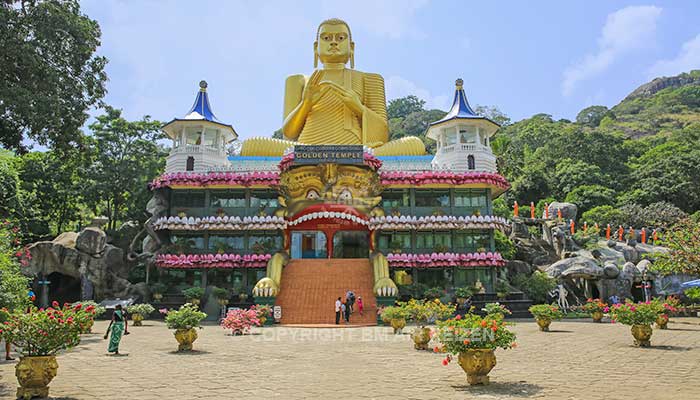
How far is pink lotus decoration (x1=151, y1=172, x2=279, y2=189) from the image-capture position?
29.8m

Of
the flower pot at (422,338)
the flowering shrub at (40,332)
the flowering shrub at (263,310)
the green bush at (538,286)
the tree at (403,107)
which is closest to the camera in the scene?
the flowering shrub at (40,332)

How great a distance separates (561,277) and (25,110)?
26534mm

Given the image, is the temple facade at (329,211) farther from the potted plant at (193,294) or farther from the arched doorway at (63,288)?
the arched doorway at (63,288)

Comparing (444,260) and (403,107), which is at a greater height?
(403,107)

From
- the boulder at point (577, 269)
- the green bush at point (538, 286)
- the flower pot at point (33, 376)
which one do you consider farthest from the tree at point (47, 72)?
the boulder at point (577, 269)

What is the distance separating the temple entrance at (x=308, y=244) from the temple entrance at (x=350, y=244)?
108 cm

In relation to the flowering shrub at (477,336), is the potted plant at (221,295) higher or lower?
higher

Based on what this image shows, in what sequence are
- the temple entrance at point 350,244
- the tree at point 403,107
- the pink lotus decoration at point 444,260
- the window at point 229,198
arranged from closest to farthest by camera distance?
the pink lotus decoration at point 444,260 < the window at point 229,198 < the temple entrance at point 350,244 < the tree at point 403,107

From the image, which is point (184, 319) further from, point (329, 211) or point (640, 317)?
point (329, 211)

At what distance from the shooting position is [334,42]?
119 feet

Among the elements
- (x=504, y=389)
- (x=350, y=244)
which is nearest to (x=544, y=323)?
(x=504, y=389)

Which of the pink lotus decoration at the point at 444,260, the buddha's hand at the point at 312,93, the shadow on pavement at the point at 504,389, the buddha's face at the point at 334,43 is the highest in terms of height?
the buddha's face at the point at 334,43

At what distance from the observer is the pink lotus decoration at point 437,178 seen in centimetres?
2975

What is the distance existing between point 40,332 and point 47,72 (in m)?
9.17
